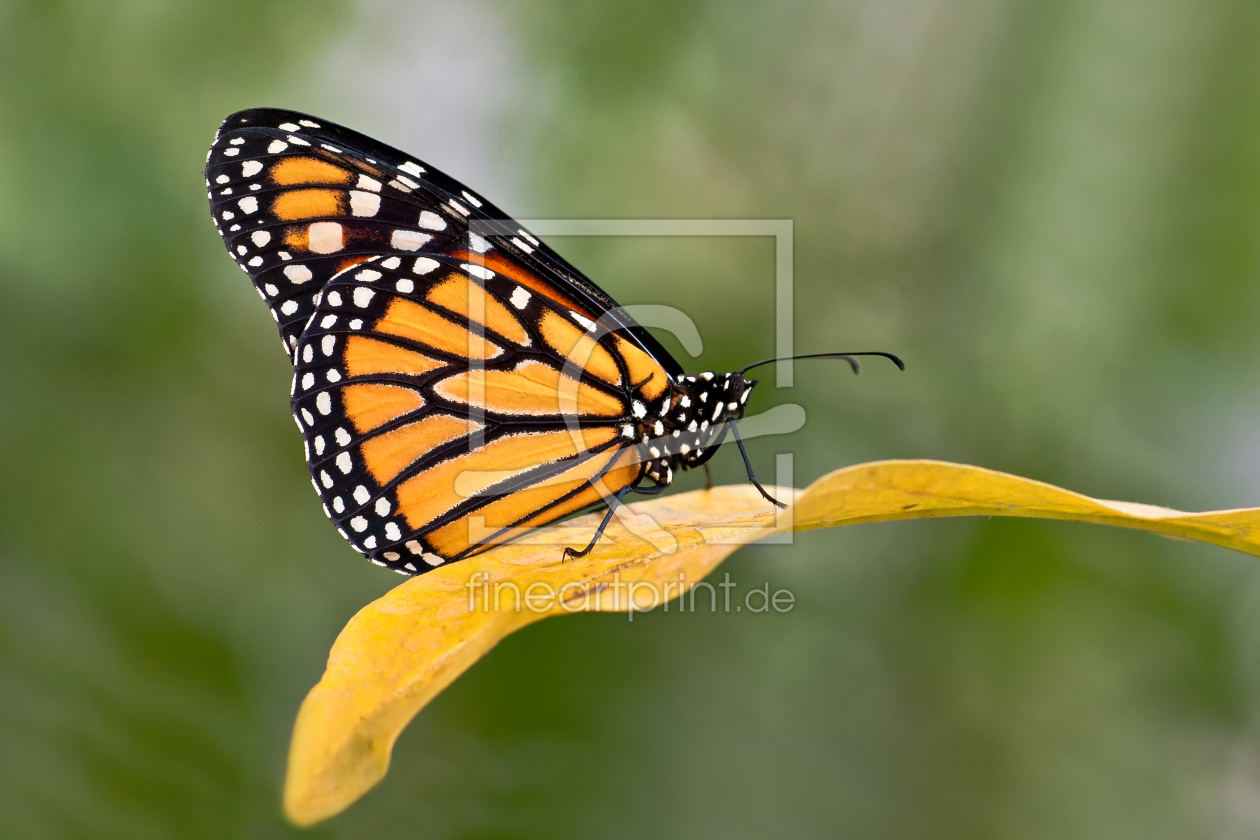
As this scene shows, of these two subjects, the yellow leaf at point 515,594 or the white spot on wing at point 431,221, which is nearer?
the yellow leaf at point 515,594

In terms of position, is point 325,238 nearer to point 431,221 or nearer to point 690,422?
point 431,221

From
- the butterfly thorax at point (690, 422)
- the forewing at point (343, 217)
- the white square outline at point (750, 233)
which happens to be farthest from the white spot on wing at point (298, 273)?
the butterfly thorax at point (690, 422)

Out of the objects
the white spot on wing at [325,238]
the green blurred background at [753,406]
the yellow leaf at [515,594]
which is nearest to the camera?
the yellow leaf at [515,594]

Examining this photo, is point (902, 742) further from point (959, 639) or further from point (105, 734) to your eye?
point (105, 734)

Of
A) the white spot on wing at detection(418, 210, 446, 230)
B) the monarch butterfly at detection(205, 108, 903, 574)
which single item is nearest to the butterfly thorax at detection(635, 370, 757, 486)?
the monarch butterfly at detection(205, 108, 903, 574)

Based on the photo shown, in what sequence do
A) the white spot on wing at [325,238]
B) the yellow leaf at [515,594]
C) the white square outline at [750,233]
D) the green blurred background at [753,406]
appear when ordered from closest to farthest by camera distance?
1. the yellow leaf at [515,594]
2. the green blurred background at [753,406]
3. the white spot on wing at [325,238]
4. the white square outline at [750,233]

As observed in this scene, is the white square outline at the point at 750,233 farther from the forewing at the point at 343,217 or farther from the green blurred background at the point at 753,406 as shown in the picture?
the forewing at the point at 343,217

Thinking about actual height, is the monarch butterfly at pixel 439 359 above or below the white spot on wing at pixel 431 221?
below
